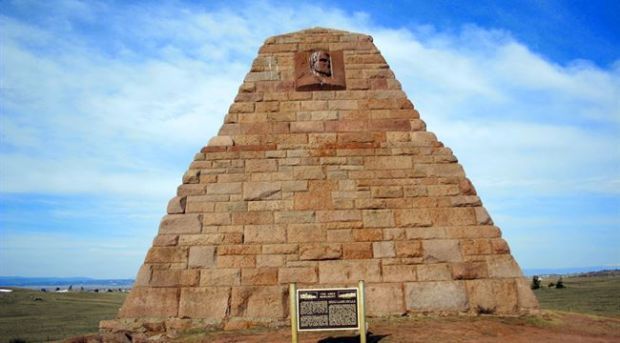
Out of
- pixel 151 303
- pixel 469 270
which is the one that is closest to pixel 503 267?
pixel 469 270

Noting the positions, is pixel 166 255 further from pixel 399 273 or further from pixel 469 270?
pixel 469 270

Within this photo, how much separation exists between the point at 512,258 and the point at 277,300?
4.01m

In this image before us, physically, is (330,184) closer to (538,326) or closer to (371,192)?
(371,192)

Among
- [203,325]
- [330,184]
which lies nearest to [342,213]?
[330,184]

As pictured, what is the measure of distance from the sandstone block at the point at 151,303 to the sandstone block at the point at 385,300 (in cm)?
306

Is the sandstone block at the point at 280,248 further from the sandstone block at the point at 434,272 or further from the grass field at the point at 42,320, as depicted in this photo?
the grass field at the point at 42,320

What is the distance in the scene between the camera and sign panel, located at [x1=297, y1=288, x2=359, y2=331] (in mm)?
4789

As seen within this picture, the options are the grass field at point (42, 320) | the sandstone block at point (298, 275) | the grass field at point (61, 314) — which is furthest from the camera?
the grass field at point (42, 320)

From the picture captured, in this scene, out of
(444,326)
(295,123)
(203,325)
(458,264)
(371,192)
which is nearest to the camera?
(444,326)

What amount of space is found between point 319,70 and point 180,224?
4.02 metres

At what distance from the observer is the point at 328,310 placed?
189 inches

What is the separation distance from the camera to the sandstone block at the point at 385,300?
6.60 meters

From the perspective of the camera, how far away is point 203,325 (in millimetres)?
6520

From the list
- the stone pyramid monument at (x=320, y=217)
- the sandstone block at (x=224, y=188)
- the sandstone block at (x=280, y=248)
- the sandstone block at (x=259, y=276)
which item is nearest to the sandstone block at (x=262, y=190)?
the stone pyramid monument at (x=320, y=217)
